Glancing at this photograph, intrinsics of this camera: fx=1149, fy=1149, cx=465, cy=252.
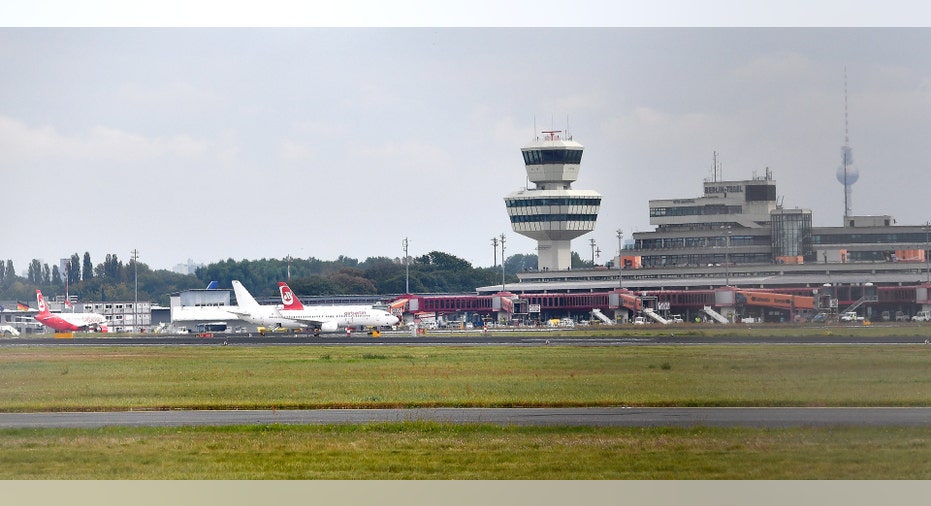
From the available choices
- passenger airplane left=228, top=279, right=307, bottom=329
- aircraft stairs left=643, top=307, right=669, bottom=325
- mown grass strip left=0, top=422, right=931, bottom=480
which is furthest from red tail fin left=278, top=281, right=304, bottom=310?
mown grass strip left=0, top=422, right=931, bottom=480

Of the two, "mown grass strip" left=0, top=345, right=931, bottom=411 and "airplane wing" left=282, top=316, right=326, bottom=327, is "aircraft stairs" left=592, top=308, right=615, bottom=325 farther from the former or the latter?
"mown grass strip" left=0, top=345, right=931, bottom=411

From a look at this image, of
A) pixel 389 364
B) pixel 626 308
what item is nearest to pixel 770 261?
pixel 626 308

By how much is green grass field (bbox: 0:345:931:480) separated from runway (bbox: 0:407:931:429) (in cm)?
168

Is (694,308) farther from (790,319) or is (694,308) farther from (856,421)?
(856,421)

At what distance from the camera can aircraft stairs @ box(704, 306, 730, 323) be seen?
440 feet

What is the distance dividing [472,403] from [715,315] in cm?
9577

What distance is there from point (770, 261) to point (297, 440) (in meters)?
144

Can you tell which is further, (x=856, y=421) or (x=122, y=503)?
(x=856, y=421)

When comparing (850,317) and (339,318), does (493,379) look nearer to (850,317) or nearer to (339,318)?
(850,317)

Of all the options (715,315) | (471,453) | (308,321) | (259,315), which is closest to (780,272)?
(715,315)

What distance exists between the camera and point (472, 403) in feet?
→ 149

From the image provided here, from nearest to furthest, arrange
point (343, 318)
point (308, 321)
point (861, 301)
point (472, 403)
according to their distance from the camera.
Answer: point (472, 403) < point (343, 318) < point (308, 321) < point (861, 301)

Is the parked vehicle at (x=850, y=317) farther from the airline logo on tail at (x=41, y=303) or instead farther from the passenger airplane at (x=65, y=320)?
the airline logo on tail at (x=41, y=303)

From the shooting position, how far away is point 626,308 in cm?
16575
